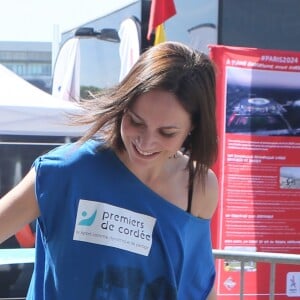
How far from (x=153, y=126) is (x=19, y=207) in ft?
1.05

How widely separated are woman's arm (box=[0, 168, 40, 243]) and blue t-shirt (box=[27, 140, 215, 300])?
0.02 m

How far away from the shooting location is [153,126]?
129cm

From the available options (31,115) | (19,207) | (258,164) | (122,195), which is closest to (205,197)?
(122,195)

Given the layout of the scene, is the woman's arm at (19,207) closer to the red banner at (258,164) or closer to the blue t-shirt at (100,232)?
the blue t-shirt at (100,232)

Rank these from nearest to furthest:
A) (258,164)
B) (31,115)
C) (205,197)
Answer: (205,197)
(258,164)
(31,115)

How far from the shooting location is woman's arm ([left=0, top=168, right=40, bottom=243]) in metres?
1.32

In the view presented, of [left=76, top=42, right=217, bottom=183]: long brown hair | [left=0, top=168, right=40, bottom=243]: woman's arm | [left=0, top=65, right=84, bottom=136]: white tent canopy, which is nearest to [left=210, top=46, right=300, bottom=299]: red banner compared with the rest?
[left=0, top=65, right=84, bottom=136]: white tent canopy

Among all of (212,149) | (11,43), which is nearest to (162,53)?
(212,149)

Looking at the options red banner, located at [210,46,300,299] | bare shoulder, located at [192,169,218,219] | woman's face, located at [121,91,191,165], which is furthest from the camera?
red banner, located at [210,46,300,299]

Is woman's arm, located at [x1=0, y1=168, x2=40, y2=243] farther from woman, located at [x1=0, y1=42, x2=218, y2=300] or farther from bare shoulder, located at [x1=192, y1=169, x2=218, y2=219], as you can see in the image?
bare shoulder, located at [x1=192, y1=169, x2=218, y2=219]

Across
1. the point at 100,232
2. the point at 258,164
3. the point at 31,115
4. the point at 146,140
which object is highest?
the point at 31,115

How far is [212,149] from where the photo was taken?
1.47 meters

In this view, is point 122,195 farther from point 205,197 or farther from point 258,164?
point 258,164

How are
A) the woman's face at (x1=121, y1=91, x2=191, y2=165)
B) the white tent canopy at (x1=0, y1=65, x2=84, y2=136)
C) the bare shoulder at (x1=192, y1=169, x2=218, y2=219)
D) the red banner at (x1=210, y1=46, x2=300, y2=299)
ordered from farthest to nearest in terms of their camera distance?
the white tent canopy at (x1=0, y1=65, x2=84, y2=136) → the red banner at (x1=210, y1=46, x2=300, y2=299) → the bare shoulder at (x1=192, y1=169, x2=218, y2=219) → the woman's face at (x1=121, y1=91, x2=191, y2=165)
